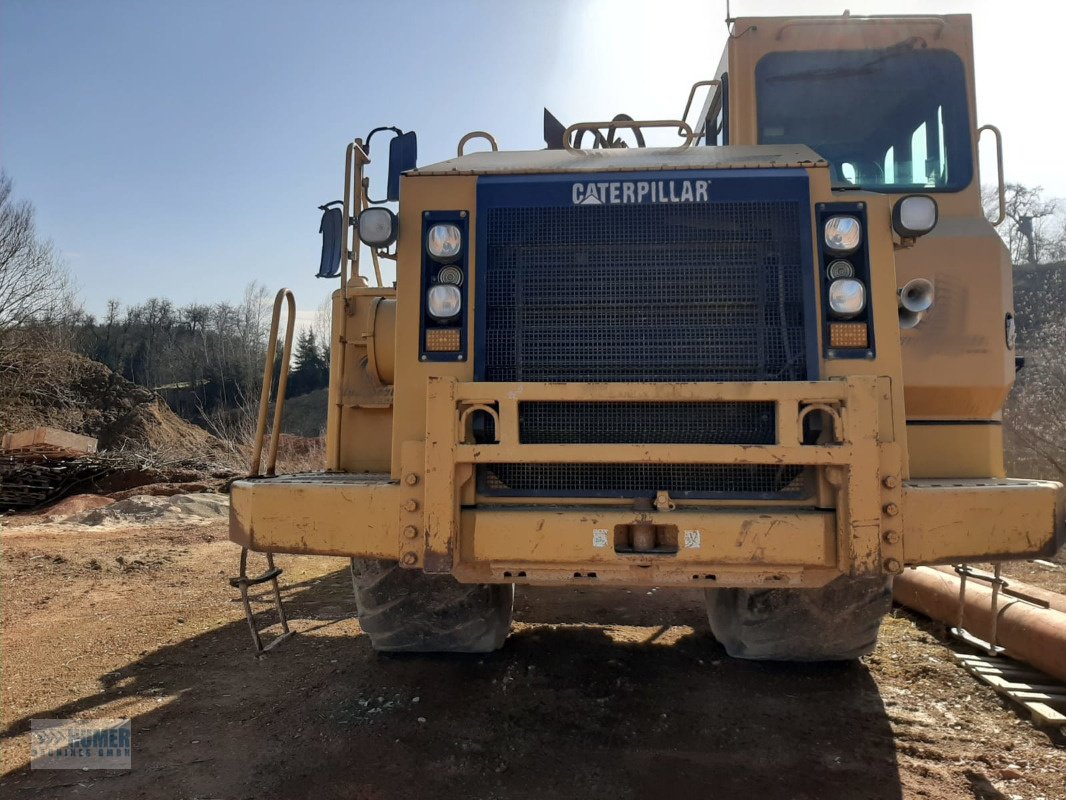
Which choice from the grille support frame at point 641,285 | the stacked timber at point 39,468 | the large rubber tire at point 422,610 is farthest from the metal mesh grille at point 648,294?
the stacked timber at point 39,468

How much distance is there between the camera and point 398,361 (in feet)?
10.2

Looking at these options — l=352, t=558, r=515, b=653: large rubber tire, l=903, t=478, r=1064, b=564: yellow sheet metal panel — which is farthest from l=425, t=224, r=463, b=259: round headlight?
l=903, t=478, r=1064, b=564: yellow sheet metal panel

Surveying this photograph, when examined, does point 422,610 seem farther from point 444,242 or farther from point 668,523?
point 444,242

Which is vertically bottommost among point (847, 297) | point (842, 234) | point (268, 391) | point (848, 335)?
point (268, 391)

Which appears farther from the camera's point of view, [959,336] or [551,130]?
[551,130]

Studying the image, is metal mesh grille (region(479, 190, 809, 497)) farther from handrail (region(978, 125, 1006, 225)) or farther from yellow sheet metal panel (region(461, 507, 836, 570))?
handrail (region(978, 125, 1006, 225))

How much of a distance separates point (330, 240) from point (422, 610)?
1.95 m

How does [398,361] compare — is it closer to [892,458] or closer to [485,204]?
[485,204]

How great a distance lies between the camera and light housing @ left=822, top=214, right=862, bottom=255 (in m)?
3.07

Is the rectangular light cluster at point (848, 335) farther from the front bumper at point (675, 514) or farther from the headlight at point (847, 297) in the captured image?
the front bumper at point (675, 514)

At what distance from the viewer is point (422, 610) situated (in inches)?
145

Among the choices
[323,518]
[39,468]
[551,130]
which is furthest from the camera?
[39,468]

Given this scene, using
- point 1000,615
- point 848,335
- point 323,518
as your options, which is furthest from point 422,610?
point 1000,615

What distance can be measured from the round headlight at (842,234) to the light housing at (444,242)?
1.60 m
